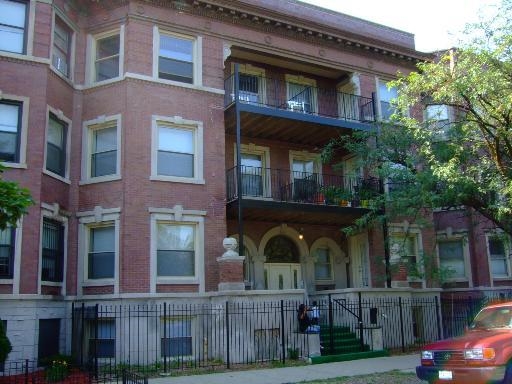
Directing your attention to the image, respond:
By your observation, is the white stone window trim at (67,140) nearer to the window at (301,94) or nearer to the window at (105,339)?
the window at (105,339)

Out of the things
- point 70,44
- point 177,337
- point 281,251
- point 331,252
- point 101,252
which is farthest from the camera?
point 331,252

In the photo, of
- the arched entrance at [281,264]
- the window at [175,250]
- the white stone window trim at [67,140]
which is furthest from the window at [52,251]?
the arched entrance at [281,264]

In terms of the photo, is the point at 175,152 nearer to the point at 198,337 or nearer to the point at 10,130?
the point at 10,130

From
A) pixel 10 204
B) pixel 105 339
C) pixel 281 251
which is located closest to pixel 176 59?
pixel 281 251

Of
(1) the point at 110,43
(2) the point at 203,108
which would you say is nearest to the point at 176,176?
(2) the point at 203,108

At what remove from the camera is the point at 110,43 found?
62.6 feet

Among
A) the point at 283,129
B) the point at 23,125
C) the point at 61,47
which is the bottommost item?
the point at 23,125

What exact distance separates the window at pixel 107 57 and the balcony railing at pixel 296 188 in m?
5.24

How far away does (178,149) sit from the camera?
60.8 ft

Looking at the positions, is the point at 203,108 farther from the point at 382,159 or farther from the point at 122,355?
the point at 122,355

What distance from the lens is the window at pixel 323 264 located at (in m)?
22.0

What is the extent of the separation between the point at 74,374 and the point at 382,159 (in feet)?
36.8

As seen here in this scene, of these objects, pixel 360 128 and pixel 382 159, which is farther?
pixel 360 128

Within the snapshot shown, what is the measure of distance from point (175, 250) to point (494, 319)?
990 cm
